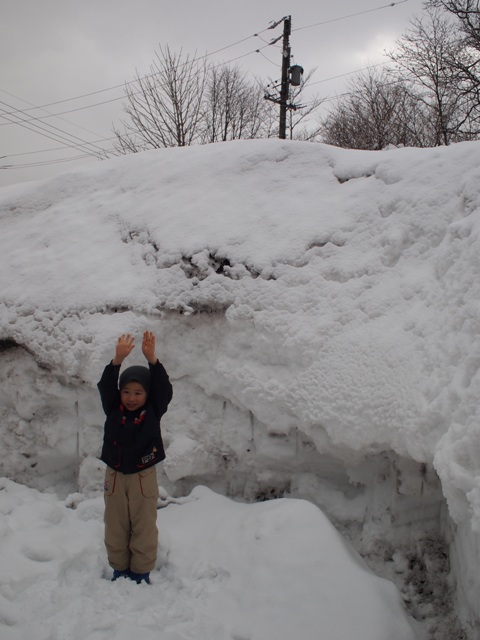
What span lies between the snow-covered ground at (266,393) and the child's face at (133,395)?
2.66ft

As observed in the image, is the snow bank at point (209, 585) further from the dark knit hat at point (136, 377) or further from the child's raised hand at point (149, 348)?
the child's raised hand at point (149, 348)

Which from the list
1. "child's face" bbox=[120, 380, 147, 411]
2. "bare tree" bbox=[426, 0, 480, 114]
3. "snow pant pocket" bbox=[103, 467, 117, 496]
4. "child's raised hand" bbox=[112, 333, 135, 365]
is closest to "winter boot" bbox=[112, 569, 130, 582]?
"snow pant pocket" bbox=[103, 467, 117, 496]

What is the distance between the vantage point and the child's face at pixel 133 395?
2.43 meters

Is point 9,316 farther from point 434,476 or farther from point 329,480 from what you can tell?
point 434,476

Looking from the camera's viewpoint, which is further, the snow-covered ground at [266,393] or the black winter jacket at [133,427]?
the black winter jacket at [133,427]

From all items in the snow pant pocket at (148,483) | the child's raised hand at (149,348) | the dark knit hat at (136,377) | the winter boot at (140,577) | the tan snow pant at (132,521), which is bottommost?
the winter boot at (140,577)

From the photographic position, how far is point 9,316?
148 inches

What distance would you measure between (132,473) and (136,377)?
1.65ft

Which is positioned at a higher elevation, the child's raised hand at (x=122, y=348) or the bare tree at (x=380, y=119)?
the bare tree at (x=380, y=119)

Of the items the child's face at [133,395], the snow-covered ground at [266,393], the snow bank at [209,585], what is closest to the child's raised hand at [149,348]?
the child's face at [133,395]

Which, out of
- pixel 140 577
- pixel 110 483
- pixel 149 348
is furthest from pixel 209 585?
pixel 149 348

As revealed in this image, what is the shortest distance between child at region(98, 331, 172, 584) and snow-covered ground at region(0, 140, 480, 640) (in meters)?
0.16

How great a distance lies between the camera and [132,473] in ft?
7.87

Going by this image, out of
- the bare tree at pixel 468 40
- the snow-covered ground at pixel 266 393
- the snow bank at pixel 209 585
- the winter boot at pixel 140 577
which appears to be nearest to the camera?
the snow bank at pixel 209 585
